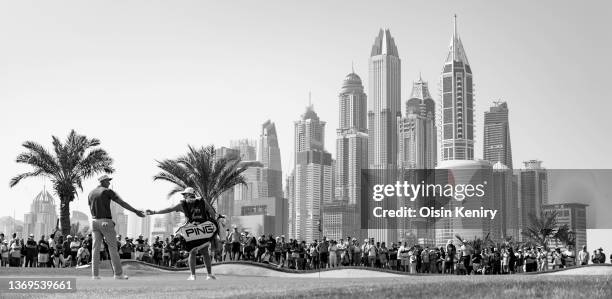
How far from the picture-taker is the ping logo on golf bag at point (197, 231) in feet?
51.0

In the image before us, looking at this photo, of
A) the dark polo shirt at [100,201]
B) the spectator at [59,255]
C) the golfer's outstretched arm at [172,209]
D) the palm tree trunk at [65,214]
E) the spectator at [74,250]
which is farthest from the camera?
the palm tree trunk at [65,214]

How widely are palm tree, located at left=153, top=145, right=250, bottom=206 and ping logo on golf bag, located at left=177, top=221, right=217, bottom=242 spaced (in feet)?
113

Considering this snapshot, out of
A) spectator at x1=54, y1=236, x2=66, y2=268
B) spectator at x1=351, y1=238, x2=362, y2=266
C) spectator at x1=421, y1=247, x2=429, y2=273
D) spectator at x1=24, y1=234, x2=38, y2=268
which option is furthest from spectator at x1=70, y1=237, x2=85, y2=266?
spectator at x1=421, y1=247, x2=429, y2=273

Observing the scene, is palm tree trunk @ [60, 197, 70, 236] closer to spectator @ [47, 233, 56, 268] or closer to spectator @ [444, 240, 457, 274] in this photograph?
spectator @ [47, 233, 56, 268]

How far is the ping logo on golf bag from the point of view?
1555cm

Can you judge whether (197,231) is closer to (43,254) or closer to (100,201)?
(100,201)

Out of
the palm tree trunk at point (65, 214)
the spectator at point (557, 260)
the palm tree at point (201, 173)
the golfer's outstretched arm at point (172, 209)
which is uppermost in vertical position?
the palm tree at point (201, 173)

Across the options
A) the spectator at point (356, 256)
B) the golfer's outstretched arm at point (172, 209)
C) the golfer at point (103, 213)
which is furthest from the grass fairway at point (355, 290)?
the spectator at point (356, 256)

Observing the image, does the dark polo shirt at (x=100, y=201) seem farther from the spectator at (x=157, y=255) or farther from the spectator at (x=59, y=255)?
the spectator at (x=157, y=255)

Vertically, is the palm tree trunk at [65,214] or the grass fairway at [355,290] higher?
the palm tree trunk at [65,214]

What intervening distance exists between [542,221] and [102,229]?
69771 mm

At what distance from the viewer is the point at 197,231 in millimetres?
15602

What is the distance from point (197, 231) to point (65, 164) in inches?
1261

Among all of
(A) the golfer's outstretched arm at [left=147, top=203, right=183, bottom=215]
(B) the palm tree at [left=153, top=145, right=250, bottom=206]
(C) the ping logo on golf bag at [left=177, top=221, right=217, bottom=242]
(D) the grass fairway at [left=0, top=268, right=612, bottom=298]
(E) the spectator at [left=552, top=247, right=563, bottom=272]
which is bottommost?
(E) the spectator at [left=552, top=247, right=563, bottom=272]
